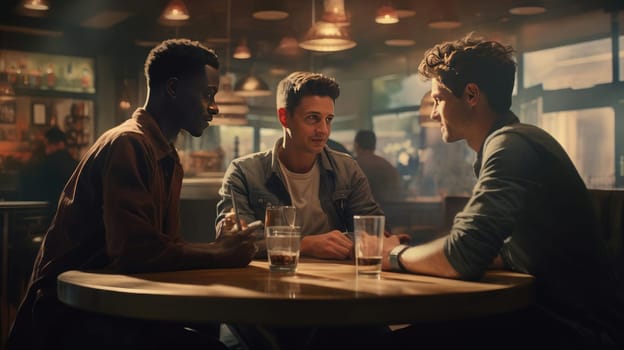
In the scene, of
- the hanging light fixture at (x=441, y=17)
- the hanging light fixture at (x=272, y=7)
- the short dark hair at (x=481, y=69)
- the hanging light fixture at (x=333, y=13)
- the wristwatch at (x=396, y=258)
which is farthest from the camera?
the hanging light fixture at (x=441, y=17)

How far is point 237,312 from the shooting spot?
1.33m

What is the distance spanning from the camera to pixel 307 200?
2750 millimetres

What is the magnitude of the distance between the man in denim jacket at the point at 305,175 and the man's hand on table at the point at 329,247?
37 cm

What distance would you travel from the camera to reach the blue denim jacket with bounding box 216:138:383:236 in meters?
2.67

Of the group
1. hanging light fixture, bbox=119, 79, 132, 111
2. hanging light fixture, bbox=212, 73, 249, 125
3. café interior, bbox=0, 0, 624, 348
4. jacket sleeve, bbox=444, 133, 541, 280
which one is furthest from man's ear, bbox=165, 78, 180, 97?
hanging light fixture, bbox=119, 79, 132, 111

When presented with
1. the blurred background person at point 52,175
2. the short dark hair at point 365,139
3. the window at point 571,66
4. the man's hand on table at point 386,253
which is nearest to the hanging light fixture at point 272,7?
the short dark hair at point 365,139

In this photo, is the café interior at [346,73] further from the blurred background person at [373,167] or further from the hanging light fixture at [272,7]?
the hanging light fixture at [272,7]

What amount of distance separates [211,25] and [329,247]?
7.08 m

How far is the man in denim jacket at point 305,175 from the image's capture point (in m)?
2.69

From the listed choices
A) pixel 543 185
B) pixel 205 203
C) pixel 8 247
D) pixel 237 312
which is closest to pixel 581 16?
pixel 205 203

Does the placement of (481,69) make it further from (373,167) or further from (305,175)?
(373,167)

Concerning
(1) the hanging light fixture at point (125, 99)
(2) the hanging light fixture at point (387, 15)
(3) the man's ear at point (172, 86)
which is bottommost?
(3) the man's ear at point (172, 86)

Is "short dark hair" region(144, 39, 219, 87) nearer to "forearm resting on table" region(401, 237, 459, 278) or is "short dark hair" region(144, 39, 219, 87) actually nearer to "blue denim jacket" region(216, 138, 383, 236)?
"blue denim jacket" region(216, 138, 383, 236)

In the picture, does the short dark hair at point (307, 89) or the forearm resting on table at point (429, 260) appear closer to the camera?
the forearm resting on table at point (429, 260)
